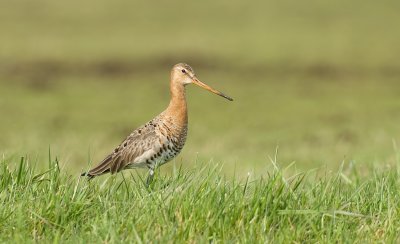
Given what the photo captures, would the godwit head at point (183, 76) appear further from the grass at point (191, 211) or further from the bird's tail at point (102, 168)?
the grass at point (191, 211)

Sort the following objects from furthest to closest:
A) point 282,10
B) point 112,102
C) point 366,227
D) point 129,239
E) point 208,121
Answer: point 282,10 → point 112,102 → point 208,121 → point 366,227 → point 129,239

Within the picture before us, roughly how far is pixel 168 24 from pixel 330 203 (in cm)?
2261

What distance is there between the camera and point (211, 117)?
55.7 ft

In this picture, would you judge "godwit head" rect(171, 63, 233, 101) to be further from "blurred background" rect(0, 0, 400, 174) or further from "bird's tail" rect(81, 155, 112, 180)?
"blurred background" rect(0, 0, 400, 174)

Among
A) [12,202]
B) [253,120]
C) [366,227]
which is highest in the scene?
[12,202]

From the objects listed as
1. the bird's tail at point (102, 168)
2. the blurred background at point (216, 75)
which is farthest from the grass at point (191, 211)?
the blurred background at point (216, 75)

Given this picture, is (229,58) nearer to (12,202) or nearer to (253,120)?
(253,120)

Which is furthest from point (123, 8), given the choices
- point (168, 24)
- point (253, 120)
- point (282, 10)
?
point (253, 120)

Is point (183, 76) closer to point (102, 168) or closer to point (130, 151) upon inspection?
point (130, 151)

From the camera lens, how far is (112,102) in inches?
721

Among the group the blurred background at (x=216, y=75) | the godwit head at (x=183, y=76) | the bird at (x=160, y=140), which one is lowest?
the blurred background at (x=216, y=75)

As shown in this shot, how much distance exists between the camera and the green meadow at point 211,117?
4605 mm

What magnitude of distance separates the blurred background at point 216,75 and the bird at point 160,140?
3460mm

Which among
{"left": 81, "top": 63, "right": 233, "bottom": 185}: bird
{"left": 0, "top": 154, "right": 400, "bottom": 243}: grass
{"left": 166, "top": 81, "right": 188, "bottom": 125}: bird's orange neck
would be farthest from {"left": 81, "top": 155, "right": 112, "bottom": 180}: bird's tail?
{"left": 0, "top": 154, "right": 400, "bottom": 243}: grass
